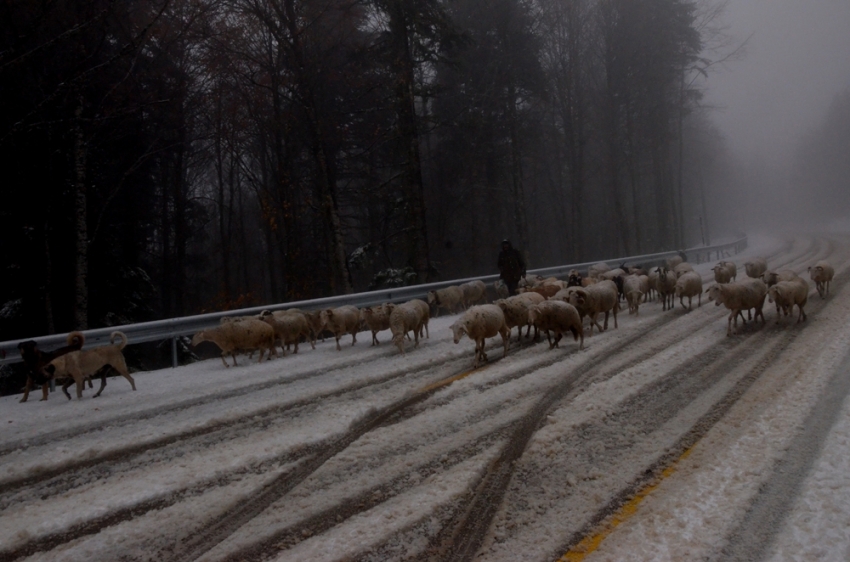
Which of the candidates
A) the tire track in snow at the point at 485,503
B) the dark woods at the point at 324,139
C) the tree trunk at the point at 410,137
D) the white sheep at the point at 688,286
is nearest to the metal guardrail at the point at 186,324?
the tree trunk at the point at 410,137

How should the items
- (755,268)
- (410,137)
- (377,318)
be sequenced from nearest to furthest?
1. (377,318)
2. (755,268)
3. (410,137)

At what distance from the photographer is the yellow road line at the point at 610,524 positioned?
138 inches

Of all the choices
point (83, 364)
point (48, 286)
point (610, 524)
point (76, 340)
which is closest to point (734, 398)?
point (610, 524)

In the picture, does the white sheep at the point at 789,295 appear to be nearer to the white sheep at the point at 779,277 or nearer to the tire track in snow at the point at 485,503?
the white sheep at the point at 779,277

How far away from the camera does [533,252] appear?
3809 cm

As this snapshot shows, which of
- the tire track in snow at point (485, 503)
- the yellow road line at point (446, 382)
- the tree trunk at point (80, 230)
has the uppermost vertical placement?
the tree trunk at point (80, 230)

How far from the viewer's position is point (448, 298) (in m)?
15.0

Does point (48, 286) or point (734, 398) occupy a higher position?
point (48, 286)

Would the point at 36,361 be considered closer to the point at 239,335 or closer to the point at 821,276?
the point at 239,335

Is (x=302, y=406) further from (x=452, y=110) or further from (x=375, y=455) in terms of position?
(x=452, y=110)

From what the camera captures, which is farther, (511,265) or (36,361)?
(511,265)

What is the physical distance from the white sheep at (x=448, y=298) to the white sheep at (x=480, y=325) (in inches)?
217

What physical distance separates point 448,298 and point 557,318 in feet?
19.0

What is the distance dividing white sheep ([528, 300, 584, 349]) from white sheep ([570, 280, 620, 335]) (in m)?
1.05
